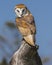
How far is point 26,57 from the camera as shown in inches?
81.9

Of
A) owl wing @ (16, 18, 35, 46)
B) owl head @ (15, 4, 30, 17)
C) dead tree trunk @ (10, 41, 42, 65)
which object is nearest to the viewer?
dead tree trunk @ (10, 41, 42, 65)

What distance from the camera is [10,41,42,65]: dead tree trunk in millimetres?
2052

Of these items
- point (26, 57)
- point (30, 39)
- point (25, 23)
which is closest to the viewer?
point (26, 57)

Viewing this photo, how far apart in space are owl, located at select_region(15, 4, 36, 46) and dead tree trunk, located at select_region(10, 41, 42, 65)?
5.9 inches

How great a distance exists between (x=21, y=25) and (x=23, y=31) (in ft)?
0.46

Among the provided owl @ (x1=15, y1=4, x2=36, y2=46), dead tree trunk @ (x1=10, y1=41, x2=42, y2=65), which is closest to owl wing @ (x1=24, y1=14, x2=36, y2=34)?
owl @ (x1=15, y1=4, x2=36, y2=46)

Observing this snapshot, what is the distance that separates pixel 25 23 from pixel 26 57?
0.48m

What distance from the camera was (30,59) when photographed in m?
2.08

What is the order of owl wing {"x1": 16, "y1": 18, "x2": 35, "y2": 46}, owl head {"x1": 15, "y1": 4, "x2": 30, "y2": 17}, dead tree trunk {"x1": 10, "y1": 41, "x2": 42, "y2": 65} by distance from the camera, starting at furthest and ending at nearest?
owl head {"x1": 15, "y1": 4, "x2": 30, "y2": 17}
owl wing {"x1": 16, "y1": 18, "x2": 35, "y2": 46}
dead tree trunk {"x1": 10, "y1": 41, "x2": 42, "y2": 65}

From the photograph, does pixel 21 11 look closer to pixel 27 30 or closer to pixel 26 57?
pixel 27 30

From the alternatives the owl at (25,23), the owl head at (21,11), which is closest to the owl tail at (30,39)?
the owl at (25,23)

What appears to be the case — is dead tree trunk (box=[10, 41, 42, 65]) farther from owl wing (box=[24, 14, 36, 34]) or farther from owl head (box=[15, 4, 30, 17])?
owl head (box=[15, 4, 30, 17])

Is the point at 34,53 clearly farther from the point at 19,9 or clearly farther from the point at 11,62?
the point at 19,9

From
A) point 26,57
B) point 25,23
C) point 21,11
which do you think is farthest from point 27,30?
point 26,57
